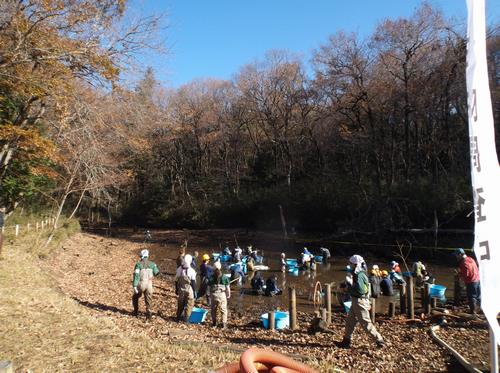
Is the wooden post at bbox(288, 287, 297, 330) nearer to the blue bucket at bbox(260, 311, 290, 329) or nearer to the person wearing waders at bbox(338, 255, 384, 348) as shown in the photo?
the blue bucket at bbox(260, 311, 290, 329)

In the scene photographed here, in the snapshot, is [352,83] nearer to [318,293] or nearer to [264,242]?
[264,242]

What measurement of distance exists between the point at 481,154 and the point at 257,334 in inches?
304

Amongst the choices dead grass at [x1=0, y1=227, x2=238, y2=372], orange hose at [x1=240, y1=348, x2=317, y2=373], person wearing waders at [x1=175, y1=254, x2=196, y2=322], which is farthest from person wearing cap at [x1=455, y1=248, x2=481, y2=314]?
orange hose at [x1=240, y1=348, x2=317, y2=373]

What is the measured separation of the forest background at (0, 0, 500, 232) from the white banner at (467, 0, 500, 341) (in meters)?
8.43

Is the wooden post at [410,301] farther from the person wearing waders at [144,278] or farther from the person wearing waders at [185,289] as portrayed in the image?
the person wearing waders at [144,278]

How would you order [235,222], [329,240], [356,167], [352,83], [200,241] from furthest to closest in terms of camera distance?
[235,222]
[356,167]
[200,241]
[352,83]
[329,240]

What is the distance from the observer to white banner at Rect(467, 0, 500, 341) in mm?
3414

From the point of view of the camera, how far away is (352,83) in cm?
3169

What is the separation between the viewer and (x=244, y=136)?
49906 mm

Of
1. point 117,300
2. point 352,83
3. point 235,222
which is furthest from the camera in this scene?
point 235,222

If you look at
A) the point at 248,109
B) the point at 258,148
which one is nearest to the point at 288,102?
the point at 248,109

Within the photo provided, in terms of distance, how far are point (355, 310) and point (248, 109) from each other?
38.9 meters

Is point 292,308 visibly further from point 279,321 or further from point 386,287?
point 386,287

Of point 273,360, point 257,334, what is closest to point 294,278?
point 257,334
